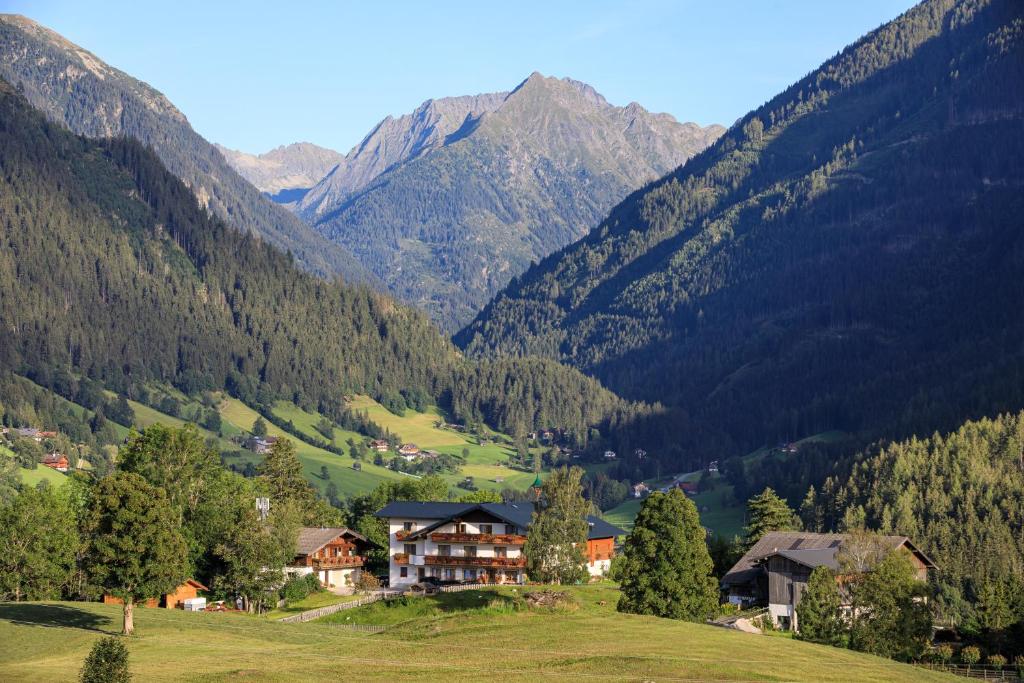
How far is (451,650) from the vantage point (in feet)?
274

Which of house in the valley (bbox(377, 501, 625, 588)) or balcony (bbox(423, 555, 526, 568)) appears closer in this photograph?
balcony (bbox(423, 555, 526, 568))

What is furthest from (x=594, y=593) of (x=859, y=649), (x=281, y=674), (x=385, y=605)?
(x=281, y=674)

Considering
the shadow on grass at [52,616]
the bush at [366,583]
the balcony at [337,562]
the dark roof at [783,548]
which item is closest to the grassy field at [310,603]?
the bush at [366,583]

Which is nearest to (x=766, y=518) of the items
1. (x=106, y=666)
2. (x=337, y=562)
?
(x=337, y=562)

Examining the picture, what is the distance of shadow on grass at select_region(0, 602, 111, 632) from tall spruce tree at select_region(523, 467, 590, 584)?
36.2 metres

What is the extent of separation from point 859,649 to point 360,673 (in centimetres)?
4270

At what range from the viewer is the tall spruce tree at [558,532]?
390ft

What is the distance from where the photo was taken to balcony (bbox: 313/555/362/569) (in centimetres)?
15650

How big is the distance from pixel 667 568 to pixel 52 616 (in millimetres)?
48351

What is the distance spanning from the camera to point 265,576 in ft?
436

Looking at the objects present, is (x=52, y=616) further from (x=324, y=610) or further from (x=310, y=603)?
(x=310, y=603)

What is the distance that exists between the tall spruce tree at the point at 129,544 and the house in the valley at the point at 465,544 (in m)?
53.6

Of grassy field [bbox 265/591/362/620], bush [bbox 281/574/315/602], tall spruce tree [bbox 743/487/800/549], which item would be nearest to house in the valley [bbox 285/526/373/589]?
bush [bbox 281/574/315/602]

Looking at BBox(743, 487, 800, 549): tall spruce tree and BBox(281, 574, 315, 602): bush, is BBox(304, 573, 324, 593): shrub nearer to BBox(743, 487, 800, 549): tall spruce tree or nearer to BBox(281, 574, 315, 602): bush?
BBox(281, 574, 315, 602): bush
